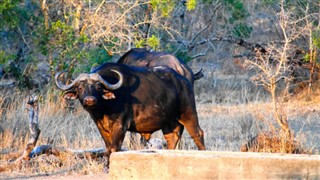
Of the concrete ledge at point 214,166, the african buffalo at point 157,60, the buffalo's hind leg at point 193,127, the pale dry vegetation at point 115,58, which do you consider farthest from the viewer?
the african buffalo at point 157,60

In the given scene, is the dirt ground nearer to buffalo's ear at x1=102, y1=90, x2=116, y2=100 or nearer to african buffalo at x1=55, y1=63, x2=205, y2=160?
african buffalo at x1=55, y1=63, x2=205, y2=160

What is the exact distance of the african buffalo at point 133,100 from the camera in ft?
35.1

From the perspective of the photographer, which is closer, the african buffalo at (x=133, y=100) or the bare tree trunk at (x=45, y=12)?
the african buffalo at (x=133, y=100)

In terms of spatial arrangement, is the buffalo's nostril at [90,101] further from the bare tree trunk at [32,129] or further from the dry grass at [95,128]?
the bare tree trunk at [32,129]

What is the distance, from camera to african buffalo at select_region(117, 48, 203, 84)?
1295cm

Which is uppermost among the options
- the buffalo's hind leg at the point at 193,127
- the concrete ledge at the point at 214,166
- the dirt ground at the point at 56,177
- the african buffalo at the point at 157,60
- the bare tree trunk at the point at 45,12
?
the bare tree trunk at the point at 45,12

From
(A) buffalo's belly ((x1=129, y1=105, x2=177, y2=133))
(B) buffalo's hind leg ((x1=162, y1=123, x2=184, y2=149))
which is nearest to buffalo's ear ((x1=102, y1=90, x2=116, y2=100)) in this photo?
(A) buffalo's belly ((x1=129, y1=105, x2=177, y2=133))

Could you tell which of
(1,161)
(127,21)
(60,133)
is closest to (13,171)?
(1,161)

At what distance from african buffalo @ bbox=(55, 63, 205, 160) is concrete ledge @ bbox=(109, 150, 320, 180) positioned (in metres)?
2.22

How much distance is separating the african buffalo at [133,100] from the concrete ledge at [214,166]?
7.28 feet

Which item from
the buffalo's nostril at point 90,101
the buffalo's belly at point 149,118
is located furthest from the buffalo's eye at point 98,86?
the buffalo's belly at point 149,118

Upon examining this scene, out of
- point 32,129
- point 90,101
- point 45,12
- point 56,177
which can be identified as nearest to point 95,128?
point 45,12

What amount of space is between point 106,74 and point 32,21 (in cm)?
583

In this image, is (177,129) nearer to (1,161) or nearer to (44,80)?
(1,161)
